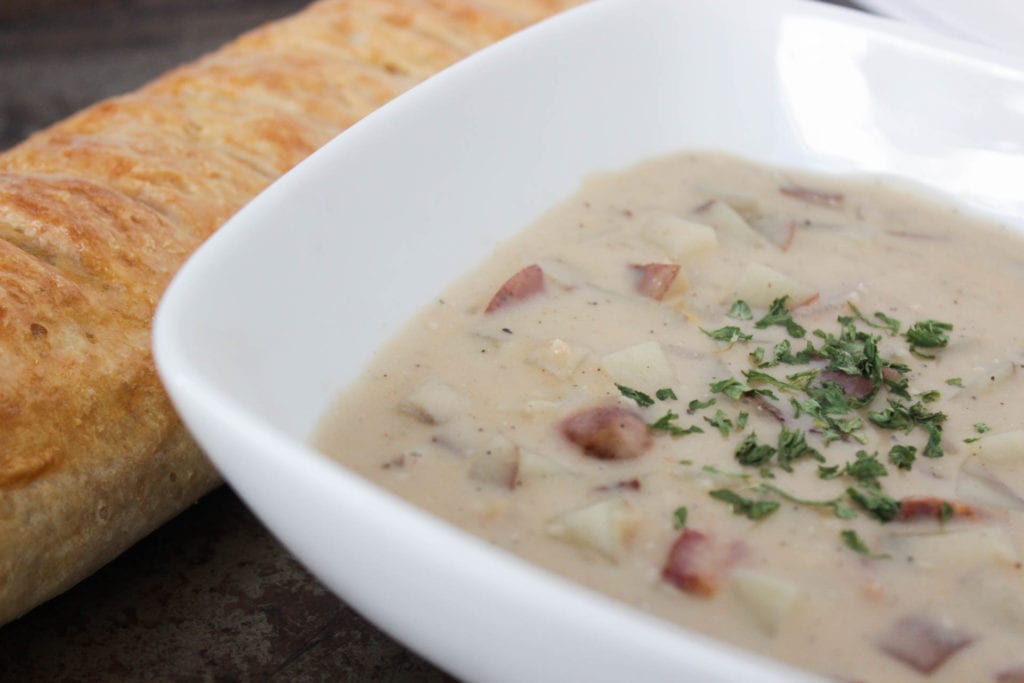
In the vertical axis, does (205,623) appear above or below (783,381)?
below

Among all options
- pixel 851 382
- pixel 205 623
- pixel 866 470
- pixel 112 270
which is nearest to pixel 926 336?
pixel 851 382

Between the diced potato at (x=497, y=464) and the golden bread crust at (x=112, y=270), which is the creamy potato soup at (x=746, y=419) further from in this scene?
the golden bread crust at (x=112, y=270)

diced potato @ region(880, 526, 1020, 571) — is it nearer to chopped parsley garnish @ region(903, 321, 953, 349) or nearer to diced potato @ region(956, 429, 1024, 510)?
diced potato @ region(956, 429, 1024, 510)

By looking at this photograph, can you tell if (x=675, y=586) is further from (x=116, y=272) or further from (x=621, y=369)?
(x=116, y=272)

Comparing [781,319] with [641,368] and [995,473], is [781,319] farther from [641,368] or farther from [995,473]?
[995,473]

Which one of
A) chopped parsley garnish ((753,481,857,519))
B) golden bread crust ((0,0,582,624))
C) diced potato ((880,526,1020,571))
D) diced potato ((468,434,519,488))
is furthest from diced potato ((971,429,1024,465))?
golden bread crust ((0,0,582,624))

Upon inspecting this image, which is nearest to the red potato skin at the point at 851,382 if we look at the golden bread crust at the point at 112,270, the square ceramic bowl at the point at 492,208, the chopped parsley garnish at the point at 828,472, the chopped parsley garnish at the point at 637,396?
the chopped parsley garnish at the point at 828,472
